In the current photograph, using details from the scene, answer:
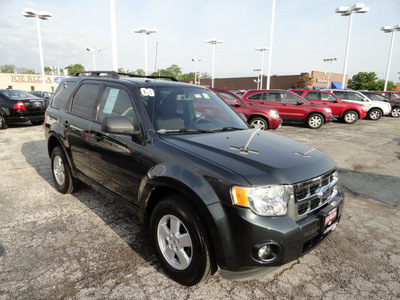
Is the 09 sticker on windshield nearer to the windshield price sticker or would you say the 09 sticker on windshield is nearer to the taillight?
Answer: the windshield price sticker

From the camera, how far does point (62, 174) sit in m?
4.38

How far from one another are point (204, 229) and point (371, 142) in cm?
987

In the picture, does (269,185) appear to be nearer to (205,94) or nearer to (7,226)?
(205,94)

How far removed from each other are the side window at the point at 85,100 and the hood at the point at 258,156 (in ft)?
4.76

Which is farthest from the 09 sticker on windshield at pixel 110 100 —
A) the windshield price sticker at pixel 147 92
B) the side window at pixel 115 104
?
the windshield price sticker at pixel 147 92

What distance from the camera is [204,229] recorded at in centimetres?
215

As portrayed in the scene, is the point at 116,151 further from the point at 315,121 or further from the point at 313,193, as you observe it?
the point at 315,121

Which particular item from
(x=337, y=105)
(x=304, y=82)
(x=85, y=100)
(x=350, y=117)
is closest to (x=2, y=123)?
(x=85, y=100)

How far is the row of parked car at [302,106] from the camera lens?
35.5 ft

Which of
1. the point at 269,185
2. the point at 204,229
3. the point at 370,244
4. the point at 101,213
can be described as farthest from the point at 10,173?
the point at 370,244

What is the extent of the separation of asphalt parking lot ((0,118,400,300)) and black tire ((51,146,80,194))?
0.45ft

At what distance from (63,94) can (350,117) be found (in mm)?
14788

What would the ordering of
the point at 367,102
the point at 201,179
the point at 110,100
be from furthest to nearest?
the point at 367,102
the point at 110,100
the point at 201,179

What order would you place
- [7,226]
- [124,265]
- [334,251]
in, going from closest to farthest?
[124,265], [334,251], [7,226]
